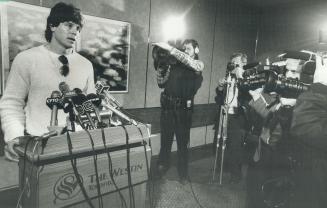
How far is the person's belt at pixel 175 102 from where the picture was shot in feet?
10.2

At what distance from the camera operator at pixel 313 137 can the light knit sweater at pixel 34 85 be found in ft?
4.47

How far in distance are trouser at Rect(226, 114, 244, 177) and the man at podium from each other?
2.16 m

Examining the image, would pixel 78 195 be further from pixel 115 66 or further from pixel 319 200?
pixel 115 66

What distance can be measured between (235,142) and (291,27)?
9.58 feet

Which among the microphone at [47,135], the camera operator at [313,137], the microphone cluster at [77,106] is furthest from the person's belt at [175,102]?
the microphone at [47,135]

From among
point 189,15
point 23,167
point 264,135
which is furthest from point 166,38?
point 23,167

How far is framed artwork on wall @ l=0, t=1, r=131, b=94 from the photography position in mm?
2330

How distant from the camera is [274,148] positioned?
1.93 m

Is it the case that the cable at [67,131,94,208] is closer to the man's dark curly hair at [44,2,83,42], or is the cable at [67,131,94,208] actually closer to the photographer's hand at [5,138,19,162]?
the photographer's hand at [5,138,19,162]

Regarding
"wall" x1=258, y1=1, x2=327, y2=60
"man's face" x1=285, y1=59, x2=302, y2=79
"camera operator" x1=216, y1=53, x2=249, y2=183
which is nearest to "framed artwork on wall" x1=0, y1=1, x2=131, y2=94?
"camera operator" x1=216, y1=53, x2=249, y2=183

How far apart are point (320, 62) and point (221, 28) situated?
322 centimetres

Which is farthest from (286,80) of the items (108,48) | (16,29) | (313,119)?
(16,29)

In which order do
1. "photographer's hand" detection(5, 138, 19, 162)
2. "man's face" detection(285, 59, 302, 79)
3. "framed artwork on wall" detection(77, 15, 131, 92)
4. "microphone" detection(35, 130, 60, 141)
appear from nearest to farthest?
"microphone" detection(35, 130, 60, 141) < "photographer's hand" detection(5, 138, 19, 162) < "man's face" detection(285, 59, 302, 79) < "framed artwork on wall" detection(77, 15, 131, 92)

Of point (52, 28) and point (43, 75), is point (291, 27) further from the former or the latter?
point (43, 75)
